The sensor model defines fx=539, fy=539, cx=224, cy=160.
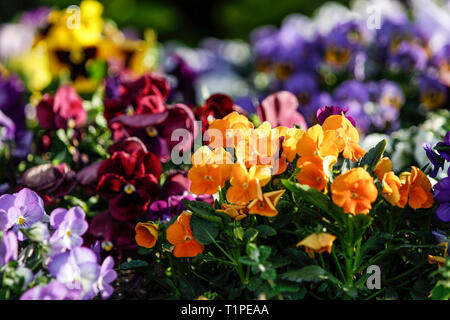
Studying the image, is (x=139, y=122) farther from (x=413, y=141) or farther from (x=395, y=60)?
(x=395, y=60)

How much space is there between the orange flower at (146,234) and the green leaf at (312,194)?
30 centimetres

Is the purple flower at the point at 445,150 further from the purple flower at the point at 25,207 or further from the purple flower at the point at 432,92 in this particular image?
the purple flower at the point at 432,92

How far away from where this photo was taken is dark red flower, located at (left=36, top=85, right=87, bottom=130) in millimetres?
1562

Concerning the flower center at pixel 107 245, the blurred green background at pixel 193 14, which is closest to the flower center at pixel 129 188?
the flower center at pixel 107 245

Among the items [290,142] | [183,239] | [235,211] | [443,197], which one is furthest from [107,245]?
[443,197]

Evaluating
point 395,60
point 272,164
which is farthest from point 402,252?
point 395,60

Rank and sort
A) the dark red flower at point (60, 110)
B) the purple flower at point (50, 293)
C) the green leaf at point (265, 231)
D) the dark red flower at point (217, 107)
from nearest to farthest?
the purple flower at point (50, 293) < the green leaf at point (265, 231) < the dark red flower at point (217, 107) < the dark red flower at point (60, 110)

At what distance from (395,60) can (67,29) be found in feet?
4.43

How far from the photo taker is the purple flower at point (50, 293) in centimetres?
88

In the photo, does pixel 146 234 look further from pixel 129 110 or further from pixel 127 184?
pixel 129 110

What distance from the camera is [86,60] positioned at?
2129mm

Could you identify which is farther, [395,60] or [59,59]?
[395,60]

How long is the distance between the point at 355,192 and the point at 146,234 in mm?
449

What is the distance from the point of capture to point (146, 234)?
3.70 feet
